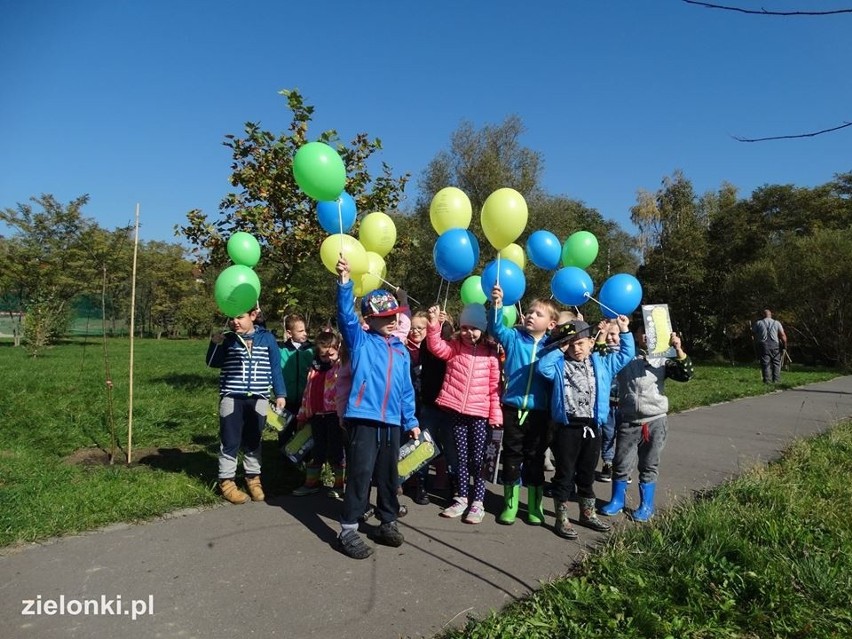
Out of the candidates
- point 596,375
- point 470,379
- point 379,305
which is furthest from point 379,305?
point 596,375

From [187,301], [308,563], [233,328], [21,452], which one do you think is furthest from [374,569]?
[187,301]

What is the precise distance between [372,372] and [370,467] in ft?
2.12

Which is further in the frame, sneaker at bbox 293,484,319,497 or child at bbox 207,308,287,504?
sneaker at bbox 293,484,319,497

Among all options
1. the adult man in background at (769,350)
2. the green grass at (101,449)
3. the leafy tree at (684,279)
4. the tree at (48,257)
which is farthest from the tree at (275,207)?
the leafy tree at (684,279)

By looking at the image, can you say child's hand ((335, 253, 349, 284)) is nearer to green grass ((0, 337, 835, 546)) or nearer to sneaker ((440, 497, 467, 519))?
sneaker ((440, 497, 467, 519))

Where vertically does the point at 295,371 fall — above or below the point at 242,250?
below

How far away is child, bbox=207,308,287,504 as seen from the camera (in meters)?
4.72

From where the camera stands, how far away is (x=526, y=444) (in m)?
4.48

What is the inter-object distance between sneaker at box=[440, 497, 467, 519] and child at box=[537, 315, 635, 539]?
763mm

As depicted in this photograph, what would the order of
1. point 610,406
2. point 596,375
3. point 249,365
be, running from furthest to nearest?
point 610,406 < point 249,365 < point 596,375

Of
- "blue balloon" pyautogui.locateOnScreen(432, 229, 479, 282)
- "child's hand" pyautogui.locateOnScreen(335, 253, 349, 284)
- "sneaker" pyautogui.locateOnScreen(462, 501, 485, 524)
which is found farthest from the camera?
"blue balloon" pyautogui.locateOnScreen(432, 229, 479, 282)

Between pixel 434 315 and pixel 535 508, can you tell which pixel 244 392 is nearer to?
pixel 434 315

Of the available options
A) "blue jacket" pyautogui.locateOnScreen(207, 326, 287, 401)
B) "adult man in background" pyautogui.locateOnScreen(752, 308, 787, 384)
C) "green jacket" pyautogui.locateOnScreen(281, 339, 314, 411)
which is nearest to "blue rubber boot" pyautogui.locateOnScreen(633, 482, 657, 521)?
"blue jacket" pyautogui.locateOnScreen(207, 326, 287, 401)

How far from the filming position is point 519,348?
4.52m
